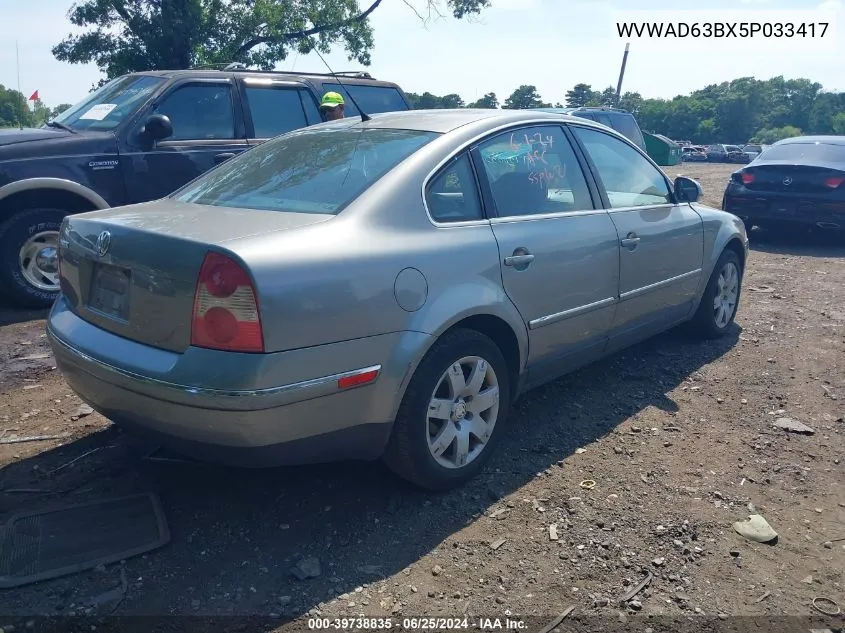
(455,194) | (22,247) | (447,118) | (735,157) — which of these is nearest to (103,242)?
(455,194)

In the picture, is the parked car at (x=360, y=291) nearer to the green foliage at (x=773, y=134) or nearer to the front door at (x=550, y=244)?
the front door at (x=550, y=244)

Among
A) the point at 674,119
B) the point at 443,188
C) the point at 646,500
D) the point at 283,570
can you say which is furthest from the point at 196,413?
the point at 674,119

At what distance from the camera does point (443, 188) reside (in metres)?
3.40

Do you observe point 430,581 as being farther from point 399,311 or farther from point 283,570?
point 399,311

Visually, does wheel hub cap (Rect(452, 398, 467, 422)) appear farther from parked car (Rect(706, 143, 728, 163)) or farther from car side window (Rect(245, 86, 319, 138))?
parked car (Rect(706, 143, 728, 163))

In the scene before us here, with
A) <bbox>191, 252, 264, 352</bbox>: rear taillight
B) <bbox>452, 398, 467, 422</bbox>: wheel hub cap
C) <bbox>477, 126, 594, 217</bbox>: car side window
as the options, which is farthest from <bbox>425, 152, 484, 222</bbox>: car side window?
<bbox>191, 252, 264, 352</bbox>: rear taillight

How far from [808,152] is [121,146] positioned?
29.4 ft

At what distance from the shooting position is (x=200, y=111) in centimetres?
661

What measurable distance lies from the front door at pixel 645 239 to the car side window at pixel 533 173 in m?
0.20

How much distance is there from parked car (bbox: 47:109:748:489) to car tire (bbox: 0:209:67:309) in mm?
2686

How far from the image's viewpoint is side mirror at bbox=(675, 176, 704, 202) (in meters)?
5.09

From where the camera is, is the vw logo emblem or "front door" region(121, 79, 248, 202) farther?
"front door" region(121, 79, 248, 202)

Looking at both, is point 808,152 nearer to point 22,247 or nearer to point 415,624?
point 22,247

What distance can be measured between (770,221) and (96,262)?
9305 millimetres
